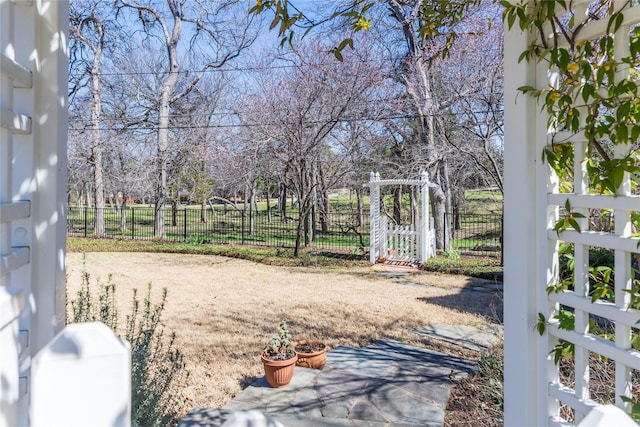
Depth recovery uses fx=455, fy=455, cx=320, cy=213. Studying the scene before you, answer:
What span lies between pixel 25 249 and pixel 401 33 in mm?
11357

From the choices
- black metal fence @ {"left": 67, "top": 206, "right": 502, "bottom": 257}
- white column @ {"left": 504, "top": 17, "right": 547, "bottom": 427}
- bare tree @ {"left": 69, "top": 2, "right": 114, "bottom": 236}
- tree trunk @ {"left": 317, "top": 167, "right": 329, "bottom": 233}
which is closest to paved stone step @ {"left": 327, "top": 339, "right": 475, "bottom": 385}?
white column @ {"left": 504, "top": 17, "right": 547, "bottom": 427}

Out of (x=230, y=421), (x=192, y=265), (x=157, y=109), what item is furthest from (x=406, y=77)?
(x=230, y=421)

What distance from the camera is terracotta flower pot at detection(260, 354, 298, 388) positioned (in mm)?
3055

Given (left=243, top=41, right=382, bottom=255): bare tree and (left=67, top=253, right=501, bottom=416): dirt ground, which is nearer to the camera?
(left=67, top=253, right=501, bottom=416): dirt ground

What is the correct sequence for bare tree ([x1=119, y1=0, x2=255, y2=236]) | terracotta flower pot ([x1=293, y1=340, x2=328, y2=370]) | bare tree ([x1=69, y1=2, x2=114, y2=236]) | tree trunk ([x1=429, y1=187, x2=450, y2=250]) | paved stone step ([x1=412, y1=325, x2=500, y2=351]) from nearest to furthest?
terracotta flower pot ([x1=293, y1=340, x2=328, y2=370]), paved stone step ([x1=412, y1=325, x2=500, y2=351]), tree trunk ([x1=429, y1=187, x2=450, y2=250]), bare tree ([x1=69, y1=2, x2=114, y2=236]), bare tree ([x1=119, y1=0, x2=255, y2=236])

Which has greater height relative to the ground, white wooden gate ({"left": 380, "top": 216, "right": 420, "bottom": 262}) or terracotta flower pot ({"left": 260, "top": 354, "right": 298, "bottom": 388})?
white wooden gate ({"left": 380, "top": 216, "right": 420, "bottom": 262})

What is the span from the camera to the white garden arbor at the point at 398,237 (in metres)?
9.16

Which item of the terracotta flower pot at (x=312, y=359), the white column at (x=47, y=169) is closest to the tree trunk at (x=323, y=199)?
the terracotta flower pot at (x=312, y=359)

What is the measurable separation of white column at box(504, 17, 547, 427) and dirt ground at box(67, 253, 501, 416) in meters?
2.16

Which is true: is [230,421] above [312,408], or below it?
above

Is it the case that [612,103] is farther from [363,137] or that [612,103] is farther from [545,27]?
[363,137]

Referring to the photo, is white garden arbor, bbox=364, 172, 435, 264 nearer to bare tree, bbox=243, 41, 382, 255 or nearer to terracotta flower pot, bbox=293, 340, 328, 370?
bare tree, bbox=243, 41, 382, 255

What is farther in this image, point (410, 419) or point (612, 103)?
point (410, 419)

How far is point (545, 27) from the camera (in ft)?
4.44
